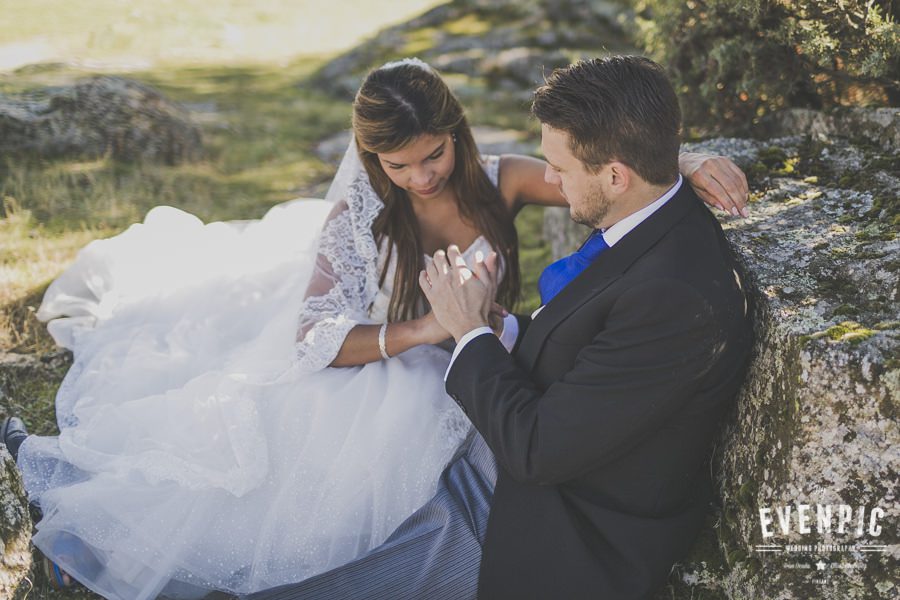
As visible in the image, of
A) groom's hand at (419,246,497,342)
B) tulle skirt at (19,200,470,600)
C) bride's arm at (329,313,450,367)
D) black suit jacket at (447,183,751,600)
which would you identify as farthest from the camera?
bride's arm at (329,313,450,367)

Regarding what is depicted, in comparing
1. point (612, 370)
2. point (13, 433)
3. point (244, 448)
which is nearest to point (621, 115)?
point (612, 370)

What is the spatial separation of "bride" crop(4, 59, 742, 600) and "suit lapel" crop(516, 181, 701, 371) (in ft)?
1.64

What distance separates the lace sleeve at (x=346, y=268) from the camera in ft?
11.8

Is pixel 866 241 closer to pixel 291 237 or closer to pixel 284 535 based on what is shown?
pixel 284 535

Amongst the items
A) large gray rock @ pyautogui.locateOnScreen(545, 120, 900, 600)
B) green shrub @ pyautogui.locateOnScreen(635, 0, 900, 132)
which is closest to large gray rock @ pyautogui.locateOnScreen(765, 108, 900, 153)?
green shrub @ pyautogui.locateOnScreen(635, 0, 900, 132)

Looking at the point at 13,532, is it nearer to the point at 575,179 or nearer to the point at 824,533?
the point at 575,179

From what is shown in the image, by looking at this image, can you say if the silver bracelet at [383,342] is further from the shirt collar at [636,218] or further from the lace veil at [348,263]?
the shirt collar at [636,218]

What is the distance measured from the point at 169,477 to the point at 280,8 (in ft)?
48.1

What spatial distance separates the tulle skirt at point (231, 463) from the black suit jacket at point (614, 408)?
0.57m

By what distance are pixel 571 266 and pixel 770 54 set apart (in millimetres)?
2033

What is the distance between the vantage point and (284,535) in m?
3.05

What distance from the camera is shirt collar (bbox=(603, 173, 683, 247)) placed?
8.64ft

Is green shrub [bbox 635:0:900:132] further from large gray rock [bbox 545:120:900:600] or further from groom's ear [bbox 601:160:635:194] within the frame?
groom's ear [bbox 601:160:635:194]

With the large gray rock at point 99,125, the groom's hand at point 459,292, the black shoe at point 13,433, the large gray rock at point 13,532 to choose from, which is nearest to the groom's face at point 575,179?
the groom's hand at point 459,292
